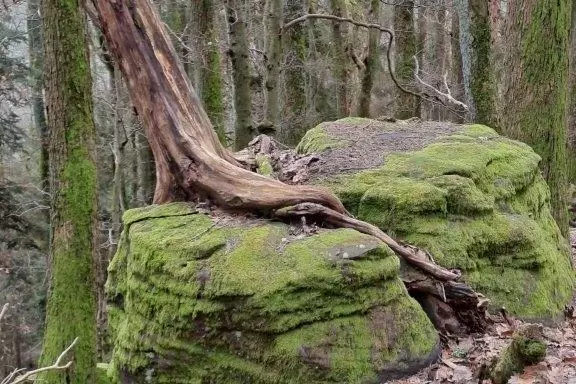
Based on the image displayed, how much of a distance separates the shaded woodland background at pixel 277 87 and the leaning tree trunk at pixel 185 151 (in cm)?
123

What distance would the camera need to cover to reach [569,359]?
163 inches

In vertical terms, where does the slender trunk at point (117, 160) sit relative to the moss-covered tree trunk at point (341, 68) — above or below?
below

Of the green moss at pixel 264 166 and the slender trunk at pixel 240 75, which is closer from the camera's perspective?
the green moss at pixel 264 166

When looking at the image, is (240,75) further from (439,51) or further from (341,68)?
(439,51)

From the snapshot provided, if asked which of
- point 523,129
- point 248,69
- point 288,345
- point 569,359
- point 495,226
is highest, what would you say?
point 248,69

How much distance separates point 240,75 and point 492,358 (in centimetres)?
762

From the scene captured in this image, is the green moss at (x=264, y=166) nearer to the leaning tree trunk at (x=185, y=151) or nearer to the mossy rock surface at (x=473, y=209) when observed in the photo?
Result: the leaning tree trunk at (x=185, y=151)

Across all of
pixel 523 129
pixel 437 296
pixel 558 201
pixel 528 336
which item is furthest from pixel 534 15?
pixel 528 336

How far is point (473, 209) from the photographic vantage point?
5.47m

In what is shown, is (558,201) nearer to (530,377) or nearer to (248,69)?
(530,377)

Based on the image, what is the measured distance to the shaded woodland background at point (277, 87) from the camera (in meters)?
7.07

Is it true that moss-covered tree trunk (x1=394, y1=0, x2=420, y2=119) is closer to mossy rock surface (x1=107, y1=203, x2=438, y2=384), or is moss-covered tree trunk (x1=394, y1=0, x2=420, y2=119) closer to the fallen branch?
the fallen branch

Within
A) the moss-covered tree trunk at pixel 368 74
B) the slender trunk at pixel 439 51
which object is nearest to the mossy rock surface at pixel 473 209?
the moss-covered tree trunk at pixel 368 74

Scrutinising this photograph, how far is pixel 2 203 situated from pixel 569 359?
568 inches
